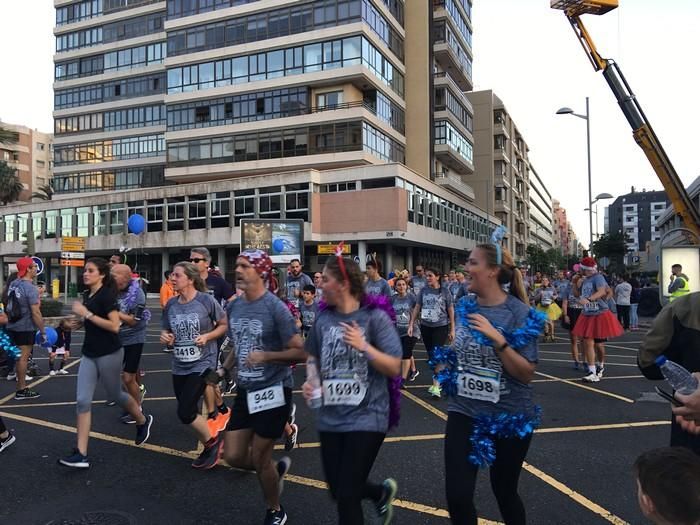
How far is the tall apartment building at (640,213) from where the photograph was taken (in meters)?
154

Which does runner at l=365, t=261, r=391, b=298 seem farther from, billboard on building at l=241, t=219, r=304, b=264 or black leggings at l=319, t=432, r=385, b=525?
billboard on building at l=241, t=219, r=304, b=264

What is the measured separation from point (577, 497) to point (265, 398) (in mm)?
2592

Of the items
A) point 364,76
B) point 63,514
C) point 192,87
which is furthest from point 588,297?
point 192,87

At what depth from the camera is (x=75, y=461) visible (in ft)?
15.5

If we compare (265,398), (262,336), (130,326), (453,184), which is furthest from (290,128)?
(265,398)

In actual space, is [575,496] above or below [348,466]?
below

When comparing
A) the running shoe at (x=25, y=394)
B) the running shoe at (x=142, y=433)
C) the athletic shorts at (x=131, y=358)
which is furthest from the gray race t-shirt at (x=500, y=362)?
the running shoe at (x=25, y=394)

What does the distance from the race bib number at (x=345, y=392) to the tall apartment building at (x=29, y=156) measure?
86.6 meters

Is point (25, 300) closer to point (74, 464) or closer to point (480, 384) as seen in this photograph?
point (74, 464)

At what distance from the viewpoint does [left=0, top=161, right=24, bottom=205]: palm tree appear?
57.2m

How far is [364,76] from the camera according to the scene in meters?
36.5

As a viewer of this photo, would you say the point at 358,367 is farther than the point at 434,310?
No

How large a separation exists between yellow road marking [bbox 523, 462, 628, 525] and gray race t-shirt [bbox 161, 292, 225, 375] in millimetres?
3119

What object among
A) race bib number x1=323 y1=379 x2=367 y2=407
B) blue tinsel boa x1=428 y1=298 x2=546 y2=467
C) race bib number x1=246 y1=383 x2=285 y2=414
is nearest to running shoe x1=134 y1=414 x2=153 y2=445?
race bib number x1=246 y1=383 x2=285 y2=414
